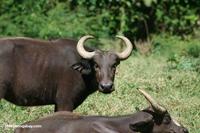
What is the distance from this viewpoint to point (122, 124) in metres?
7.85

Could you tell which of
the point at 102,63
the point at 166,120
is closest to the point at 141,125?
the point at 166,120

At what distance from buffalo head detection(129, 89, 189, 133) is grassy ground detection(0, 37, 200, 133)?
1.88m

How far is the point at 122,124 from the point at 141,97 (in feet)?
13.0

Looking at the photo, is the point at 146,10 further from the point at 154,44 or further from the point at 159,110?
the point at 159,110

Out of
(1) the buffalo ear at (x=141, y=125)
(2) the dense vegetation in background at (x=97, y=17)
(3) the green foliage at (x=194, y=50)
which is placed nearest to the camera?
(1) the buffalo ear at (x=141, y=125)

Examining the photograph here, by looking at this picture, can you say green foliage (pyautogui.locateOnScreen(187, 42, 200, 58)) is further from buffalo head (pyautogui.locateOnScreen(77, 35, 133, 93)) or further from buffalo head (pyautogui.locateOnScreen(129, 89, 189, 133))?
buffalo head (pyautogui.locateOnScreen(129, 89, 189, 133))

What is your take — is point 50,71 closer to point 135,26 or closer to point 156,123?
point 156,123

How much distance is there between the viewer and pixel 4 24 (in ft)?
60.6

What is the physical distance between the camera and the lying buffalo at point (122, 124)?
7.78 metres

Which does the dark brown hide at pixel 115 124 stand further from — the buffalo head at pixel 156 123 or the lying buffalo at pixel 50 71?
the lying buffalo at pixel 50 71

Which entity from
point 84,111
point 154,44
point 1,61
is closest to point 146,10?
point 154,44

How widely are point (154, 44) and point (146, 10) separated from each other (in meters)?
1.13

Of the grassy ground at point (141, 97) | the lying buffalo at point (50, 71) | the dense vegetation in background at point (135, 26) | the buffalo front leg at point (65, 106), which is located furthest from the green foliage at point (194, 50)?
the buffalo front leg at point (65, 106)

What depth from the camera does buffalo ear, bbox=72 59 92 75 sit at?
966 cm
